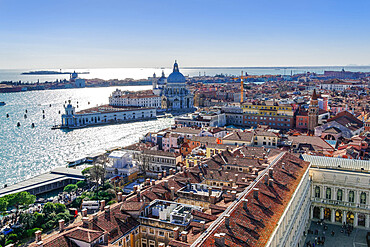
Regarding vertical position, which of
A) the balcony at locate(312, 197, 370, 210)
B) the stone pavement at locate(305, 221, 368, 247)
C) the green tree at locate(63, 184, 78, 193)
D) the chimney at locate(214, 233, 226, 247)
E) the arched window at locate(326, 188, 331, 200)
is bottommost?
the stone pavement at locate(305, 221, 368, 247)

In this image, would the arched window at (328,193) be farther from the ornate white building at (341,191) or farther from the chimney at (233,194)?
the chimney at (233,194)

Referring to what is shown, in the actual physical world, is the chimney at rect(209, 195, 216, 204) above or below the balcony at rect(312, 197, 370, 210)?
above

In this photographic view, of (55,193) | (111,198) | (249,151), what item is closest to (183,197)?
(111,198)

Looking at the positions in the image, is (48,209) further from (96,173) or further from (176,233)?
(176,233)

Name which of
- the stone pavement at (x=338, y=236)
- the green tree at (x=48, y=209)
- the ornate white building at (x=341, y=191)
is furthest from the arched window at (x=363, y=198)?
the green tree at (x=48, y=209)

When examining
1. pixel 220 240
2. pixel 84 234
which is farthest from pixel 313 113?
pixel 84 234

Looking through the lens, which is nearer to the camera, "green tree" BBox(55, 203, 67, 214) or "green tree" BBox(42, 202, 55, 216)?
"green tree" BBox(42, 202, 55, 216)

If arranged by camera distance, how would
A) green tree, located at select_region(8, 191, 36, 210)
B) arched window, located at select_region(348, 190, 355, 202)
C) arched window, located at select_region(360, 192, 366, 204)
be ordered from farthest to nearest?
1. green tree, located at select_region(8, 191, 36, 210)
2. arched window, located at select_region(348, 190, 355, 202)
3. arched window, located at select_region(360, 192, 366, 204)

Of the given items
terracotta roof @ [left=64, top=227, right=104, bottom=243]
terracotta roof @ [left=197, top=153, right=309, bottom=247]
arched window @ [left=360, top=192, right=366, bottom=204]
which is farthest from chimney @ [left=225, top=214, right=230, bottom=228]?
arched window @ [left=360, top=192, right=366, bottom=204]

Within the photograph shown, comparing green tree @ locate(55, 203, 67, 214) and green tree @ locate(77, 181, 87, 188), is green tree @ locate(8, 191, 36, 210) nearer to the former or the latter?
green tree @ locate(55, 203, 67, 214)
